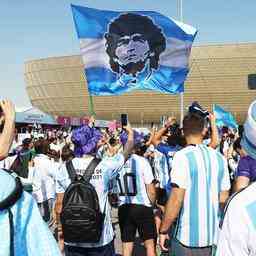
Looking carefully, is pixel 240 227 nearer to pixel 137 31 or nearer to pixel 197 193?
pixel 197 193

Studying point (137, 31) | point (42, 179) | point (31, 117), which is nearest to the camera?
point (137, 31)

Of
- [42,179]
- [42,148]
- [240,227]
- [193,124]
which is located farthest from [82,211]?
[42,148]

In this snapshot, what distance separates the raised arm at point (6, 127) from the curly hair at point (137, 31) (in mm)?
6117

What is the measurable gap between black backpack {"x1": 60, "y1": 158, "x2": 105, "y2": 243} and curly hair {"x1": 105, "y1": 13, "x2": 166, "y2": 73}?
4169 mm

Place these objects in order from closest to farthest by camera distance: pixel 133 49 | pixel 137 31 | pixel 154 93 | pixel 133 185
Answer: pixel 133 185, pixel 133 49, pixel 137 31, pixel 154 93

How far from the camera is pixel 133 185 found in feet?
21.6

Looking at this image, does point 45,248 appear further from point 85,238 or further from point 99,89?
point 99,89

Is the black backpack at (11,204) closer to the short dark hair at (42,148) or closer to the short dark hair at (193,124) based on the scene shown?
the short dark hair at (193,124)

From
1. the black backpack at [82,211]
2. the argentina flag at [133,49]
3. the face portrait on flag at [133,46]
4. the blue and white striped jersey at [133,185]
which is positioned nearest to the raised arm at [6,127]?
the black backpack at [82,211]

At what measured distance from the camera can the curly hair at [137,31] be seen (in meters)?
8.40

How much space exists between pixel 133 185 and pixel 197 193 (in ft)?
7.70

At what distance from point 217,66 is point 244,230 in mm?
85603

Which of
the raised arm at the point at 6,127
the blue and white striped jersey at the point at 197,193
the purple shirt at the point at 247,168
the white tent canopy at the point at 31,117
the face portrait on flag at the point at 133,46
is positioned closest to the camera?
the raised arm at the point at 6,127

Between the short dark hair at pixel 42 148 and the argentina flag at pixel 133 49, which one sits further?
the short dark hair at pixel 42 148
